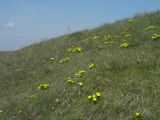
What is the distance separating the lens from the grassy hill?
38.3 feet

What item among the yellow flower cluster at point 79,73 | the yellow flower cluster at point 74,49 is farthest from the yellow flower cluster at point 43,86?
the yellow flower cluster at point 74,49

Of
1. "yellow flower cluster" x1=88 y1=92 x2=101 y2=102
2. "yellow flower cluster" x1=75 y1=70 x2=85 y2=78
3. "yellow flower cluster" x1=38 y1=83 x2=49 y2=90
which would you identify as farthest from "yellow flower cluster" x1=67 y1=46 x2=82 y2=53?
"yellow flower cluster" x1=88 y1=92 x2=101 y2=102

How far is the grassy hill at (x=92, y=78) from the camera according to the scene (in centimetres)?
1166

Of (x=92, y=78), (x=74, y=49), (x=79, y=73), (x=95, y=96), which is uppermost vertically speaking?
(x=74, y=49)

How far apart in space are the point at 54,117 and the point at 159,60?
4.79m

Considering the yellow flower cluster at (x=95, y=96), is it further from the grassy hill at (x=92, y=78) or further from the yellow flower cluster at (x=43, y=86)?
the yellow flower cluster at (x=43, y=86)

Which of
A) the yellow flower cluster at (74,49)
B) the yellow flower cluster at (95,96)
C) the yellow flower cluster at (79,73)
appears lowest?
the yellow flower cluster at (95,96)

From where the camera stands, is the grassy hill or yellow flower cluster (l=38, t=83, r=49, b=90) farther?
yellow flower cluster (l=38, t=83, r=49, b=90)

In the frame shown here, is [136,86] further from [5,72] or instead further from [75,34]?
[75,34]

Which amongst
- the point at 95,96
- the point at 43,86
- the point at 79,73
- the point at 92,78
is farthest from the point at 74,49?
the point at 95,96

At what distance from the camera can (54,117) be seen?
12.0m

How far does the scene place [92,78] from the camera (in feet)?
45.8

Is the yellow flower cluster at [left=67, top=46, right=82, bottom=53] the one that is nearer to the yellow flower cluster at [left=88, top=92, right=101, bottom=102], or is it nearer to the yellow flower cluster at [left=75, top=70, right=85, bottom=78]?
the yellow flower cluster at [left=75, top=70, right=85, bottom=78]

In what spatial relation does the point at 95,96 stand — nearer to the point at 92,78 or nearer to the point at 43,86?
the point at 92,78
